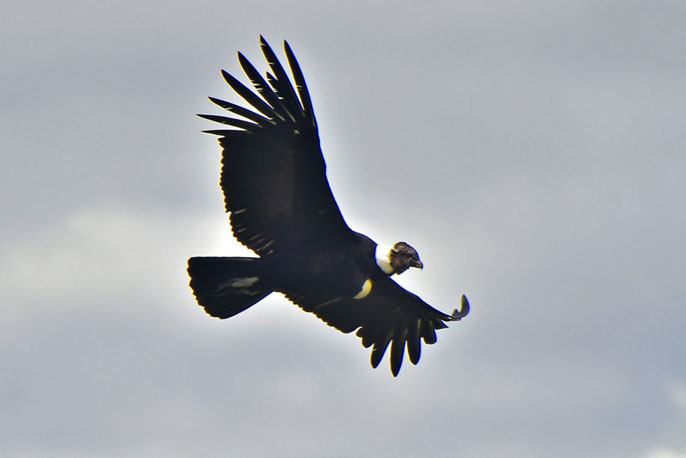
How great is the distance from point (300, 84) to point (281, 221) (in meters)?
2.41

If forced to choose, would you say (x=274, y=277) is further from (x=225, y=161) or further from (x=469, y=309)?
(x=469, y=309)

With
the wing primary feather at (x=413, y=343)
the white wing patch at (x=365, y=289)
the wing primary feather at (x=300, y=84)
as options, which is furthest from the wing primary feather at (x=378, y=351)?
the wing primary feather at (x=300, y=84)

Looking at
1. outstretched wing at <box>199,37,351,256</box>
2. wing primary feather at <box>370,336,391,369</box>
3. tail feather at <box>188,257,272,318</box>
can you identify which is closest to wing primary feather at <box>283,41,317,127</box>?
outstretched wing at <box>199,37,351,256</box>

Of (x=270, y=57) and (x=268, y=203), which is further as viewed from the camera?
(x=268, y=203)

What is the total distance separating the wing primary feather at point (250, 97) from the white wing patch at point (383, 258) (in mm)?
2846

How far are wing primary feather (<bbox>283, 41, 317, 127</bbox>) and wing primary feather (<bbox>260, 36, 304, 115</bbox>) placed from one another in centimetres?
9

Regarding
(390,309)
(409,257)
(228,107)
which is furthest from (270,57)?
(390,309)

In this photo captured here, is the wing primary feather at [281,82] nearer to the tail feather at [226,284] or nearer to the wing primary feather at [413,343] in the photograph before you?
the tail feather at [226,284]

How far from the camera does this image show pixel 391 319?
73.5ft

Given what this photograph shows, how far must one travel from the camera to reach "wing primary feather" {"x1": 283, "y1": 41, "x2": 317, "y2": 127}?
58.5ft

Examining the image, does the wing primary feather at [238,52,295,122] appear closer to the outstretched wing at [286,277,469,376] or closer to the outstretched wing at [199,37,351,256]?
the outstretched wing at [199,37,351,256]

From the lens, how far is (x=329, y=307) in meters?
21.7

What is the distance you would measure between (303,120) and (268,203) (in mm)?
1559

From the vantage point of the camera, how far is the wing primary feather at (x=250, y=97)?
18578mm
